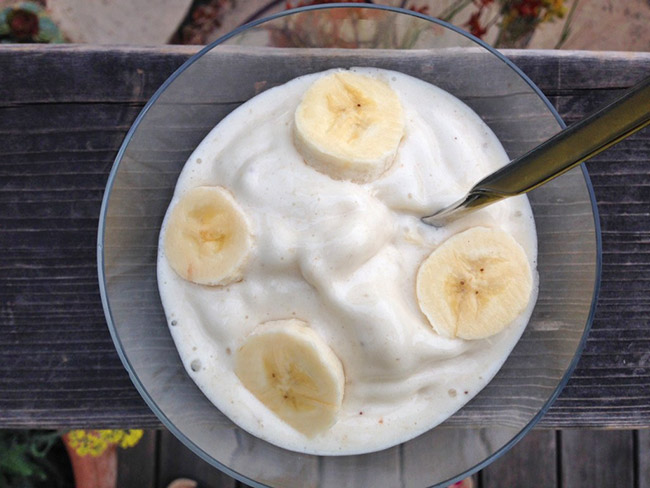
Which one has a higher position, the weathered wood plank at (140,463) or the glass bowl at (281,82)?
the glass bowl at (281,82)

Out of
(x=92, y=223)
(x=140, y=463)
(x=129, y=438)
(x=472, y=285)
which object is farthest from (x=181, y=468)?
(x=472, y=285)

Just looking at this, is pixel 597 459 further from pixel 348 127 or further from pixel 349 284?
pixel 348 127

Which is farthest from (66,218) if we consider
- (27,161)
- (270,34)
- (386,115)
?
(386,115)

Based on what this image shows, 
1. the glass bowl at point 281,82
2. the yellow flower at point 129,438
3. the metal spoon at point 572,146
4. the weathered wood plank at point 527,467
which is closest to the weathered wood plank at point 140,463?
the yellow flower at point 129,438

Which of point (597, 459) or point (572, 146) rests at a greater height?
point (572, 146)

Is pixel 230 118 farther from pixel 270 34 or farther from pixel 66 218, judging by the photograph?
pixel 66 218

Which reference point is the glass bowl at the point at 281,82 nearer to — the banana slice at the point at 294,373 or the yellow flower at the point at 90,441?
the banana slice at the point at 294,373
